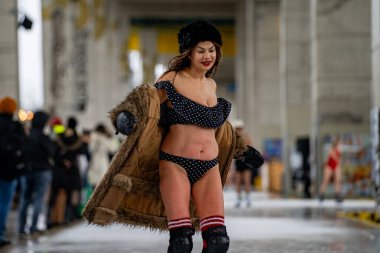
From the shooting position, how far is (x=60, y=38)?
31047 millimetres

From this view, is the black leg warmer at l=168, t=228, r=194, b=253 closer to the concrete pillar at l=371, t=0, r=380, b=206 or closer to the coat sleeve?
the coat sleeve

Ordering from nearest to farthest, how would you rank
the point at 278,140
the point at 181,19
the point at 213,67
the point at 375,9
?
the point at 213,67, the point at 375,9, the point at 278,140, the point at 181,19

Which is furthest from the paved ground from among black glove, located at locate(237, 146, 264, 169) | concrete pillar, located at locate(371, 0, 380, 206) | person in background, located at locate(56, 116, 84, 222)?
black glove, located at locate(237, 146, 264, 169)

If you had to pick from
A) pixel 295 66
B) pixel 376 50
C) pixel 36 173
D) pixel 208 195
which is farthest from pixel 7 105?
pixel 295 66

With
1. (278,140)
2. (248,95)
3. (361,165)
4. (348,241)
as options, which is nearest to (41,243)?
(348,241)

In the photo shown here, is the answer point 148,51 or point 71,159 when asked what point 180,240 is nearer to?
point 71,159

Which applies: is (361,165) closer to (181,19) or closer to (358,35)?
(358,35)

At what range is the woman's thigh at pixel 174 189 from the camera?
702cm

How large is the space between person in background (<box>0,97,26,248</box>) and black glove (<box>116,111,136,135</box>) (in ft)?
19.1

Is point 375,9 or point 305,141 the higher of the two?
point 375,9

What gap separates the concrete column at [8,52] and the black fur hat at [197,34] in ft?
44.0

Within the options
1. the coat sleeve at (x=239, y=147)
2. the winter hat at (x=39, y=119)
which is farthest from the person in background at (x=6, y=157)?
the coat sleeve at (x=239, y=147)

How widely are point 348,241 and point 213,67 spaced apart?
219 inches

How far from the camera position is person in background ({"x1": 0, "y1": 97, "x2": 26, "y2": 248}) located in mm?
12445
